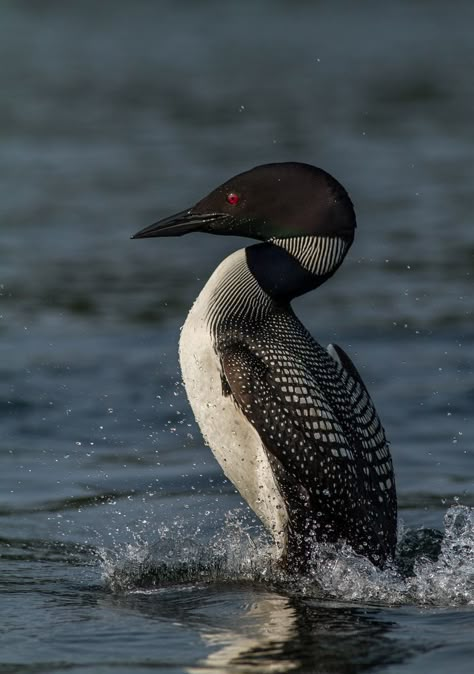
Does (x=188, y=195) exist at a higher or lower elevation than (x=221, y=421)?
higher

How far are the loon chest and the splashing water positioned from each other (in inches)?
7.9

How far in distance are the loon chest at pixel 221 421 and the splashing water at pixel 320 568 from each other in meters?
0.20

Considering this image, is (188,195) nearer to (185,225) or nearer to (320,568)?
(185,225)

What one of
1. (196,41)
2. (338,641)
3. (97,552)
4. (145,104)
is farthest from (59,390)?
(196,41)

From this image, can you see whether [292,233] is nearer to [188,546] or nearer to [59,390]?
[188,546]

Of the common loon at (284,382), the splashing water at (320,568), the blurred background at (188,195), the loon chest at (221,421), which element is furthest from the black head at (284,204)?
the blurred background at (188,195)

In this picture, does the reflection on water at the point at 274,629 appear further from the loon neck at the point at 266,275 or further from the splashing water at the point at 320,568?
the loon neck at the point at 266,275

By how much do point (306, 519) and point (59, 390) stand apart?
399 cm

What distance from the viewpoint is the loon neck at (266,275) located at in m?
6.87

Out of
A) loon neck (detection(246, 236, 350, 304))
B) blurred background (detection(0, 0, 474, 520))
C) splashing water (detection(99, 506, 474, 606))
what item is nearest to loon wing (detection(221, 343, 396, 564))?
splashing water (detection(99, 506, 474, 606))

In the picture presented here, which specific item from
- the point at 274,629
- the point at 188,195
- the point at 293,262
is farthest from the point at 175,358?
the point at 188,195

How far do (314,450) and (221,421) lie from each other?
421 mm

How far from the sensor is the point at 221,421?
6789 millimetres

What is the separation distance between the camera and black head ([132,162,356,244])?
689cm
